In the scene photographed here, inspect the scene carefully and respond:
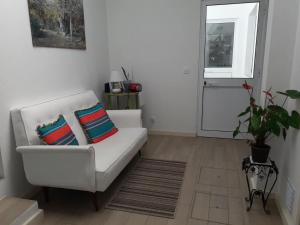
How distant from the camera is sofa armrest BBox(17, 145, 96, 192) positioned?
187 cm

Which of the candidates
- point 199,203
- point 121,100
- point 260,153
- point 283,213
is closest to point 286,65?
point 260,153

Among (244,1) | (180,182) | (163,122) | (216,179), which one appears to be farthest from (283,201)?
(244,1)

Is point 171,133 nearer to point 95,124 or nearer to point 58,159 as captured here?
point 95,124

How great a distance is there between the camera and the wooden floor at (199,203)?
6.33 ft

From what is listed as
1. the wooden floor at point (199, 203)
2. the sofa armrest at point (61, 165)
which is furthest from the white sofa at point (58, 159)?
the wooden floor at point (199, 203)

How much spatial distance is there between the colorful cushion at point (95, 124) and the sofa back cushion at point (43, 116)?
0.21 ft

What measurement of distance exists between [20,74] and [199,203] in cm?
206

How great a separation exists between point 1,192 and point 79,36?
202cm

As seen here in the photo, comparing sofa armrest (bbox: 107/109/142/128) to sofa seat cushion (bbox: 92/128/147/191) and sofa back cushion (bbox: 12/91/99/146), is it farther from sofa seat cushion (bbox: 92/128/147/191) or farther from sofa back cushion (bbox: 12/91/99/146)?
sofa back cushion (bbox: 12/91/99/146)

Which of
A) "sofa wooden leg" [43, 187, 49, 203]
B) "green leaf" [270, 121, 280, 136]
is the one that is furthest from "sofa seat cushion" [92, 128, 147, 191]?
"green leaf" [270, 121, 280, 136]

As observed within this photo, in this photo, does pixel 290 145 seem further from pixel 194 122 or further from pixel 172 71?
pixel 172 71

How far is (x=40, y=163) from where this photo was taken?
1981 millimetres

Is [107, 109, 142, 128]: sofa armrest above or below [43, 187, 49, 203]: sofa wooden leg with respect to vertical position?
above

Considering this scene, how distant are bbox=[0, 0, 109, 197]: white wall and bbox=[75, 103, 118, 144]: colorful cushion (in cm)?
39
